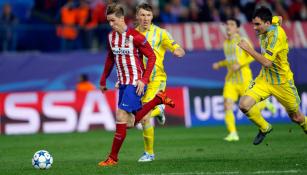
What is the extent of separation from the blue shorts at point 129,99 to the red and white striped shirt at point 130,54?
92 mm

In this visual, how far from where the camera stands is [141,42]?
1137cm

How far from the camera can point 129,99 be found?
11273 mm

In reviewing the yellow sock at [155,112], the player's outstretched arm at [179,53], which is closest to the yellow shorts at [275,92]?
the player's outstretched arm at [179,53]

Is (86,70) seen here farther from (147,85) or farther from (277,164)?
(277,164)

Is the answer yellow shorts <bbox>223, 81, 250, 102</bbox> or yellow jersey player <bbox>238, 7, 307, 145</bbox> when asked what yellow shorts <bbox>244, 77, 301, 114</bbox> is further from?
yellow shorts <bbox>223, 81, 250, 102</bbox>

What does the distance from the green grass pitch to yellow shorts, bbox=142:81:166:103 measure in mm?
1000

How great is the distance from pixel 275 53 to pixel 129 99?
93.8 inches

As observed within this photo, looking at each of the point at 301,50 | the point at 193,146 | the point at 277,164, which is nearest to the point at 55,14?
the point at 301,50

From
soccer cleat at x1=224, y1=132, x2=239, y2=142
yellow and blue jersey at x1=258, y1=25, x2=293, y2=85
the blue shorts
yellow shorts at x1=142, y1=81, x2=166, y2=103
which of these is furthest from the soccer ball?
soccer cleat at x1=224, y1=132, x2=239, y2=142

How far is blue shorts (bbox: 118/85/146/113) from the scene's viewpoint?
444 inches

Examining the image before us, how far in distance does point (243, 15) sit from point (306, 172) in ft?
47.0

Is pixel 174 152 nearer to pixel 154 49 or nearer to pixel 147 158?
pixel 147 158

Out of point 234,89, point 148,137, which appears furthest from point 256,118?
point 234,89

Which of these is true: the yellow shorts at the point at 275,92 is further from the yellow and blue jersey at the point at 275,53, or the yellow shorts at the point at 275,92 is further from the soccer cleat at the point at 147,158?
the soccer cleat at the point at 147,158
